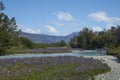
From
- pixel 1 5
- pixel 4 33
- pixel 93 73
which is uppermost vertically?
pixel 1 5

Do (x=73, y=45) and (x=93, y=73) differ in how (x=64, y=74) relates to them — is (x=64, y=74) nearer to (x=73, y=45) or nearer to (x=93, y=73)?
(x=93, y=73)

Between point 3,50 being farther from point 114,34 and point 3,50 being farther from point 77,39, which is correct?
point 77,39

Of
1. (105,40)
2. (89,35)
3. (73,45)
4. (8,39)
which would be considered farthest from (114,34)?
(8,39)

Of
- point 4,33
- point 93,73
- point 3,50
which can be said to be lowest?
point 93,73

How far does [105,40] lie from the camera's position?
103062 millimetres

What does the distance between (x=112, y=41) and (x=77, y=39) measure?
27.6 meters

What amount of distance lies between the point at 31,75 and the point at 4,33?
25.0ft

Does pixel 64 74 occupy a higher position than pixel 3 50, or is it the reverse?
pixel 3 50

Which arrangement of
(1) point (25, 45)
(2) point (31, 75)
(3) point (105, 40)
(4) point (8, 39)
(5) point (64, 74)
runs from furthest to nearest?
(3) point (105, 40)
(1) point (25, 45)
(4) point (8, 39)
(5) point (64, 74)
(2) point (31, 75)

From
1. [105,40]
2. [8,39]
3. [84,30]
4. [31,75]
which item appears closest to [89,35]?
[84,30]

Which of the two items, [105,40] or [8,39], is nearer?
[8,39]

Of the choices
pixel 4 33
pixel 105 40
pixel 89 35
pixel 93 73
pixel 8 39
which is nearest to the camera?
pixel 93 73

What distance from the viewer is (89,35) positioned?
393 feet

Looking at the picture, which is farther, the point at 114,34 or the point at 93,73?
the point at 114,34
